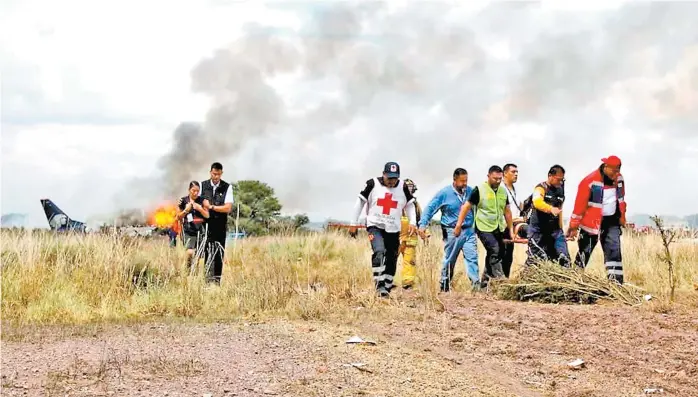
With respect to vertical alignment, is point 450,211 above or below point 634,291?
above

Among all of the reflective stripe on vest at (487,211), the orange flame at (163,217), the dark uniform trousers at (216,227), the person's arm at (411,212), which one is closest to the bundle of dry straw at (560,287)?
the reflective stripe on vest at (487,211)

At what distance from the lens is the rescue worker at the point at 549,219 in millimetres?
12242

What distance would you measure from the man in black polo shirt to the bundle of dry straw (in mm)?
4084

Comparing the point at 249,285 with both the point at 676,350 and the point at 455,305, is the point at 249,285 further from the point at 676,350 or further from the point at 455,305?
the point at 676,350

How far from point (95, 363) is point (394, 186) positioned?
5640 millimetres

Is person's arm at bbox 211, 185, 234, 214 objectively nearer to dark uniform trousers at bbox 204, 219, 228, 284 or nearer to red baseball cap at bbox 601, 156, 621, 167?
dark uniform trousers at bbox 204, 219, 228, 284

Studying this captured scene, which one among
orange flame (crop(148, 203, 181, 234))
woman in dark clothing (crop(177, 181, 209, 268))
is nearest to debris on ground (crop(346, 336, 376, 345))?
woman in dark clothing (crop(177, 181, 209, 268))

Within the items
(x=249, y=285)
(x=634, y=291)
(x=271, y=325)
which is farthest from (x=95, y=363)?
(x=634, y=291)

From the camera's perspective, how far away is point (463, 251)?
42.5 ft

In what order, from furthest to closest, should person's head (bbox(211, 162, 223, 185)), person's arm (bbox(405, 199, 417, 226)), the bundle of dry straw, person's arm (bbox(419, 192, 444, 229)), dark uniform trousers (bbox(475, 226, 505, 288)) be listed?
person's head (bbox(211, 162, 223, 185)) < person's arm (bbox(419, 192, 444, 229)) < dark uniform trousers (bbox(475, 226, 505, 288)) < person's arm (bbox(405, 199, 417, 226)) < the bundle of dry straw

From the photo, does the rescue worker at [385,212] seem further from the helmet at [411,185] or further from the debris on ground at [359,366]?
the debris on ground at [359,366]

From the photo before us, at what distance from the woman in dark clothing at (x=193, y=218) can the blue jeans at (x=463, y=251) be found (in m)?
3.39

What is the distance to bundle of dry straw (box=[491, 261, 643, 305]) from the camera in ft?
35.4

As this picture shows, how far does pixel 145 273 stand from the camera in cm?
1277
